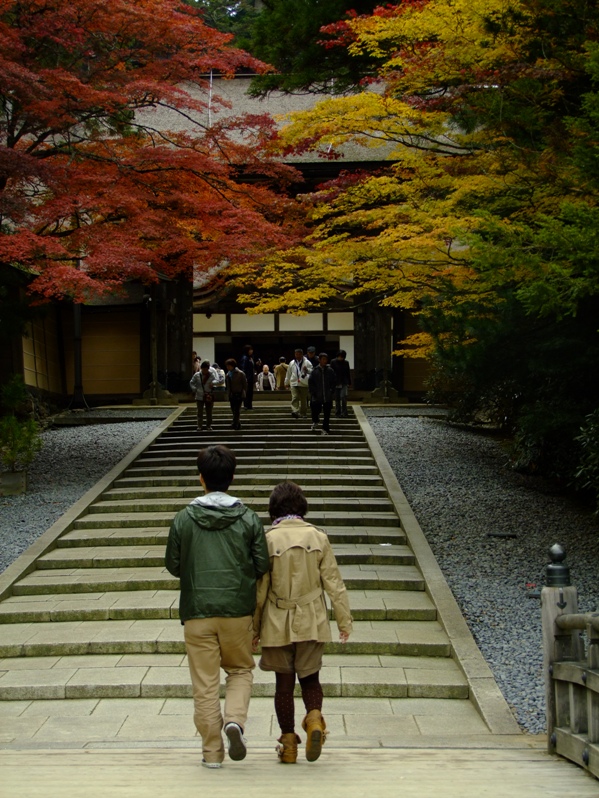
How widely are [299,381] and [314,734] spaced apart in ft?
45.5

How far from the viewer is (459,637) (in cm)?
777

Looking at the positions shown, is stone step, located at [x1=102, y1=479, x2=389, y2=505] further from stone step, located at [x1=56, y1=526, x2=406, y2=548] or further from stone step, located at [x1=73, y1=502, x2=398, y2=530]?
stone step, located at [x1=56, y1=526, x2=406, y2=548]

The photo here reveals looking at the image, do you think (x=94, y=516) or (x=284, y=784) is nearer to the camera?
(x=284, y=784)

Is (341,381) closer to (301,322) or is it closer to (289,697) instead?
(301,322)

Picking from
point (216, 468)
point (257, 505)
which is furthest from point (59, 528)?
point (216, 468)

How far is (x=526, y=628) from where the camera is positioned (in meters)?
7.93

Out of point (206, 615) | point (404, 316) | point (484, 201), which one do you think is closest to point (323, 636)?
point (206, 615)

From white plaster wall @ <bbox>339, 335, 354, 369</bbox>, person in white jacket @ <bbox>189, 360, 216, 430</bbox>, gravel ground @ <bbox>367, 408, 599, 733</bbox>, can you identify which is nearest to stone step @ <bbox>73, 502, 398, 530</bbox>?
gravel ground @ <bbox>367, 408, 599, 733</bbox>

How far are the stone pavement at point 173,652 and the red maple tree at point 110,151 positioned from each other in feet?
11.8

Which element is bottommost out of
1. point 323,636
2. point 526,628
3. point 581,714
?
point 526,628

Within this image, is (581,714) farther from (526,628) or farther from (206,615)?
(526,628)

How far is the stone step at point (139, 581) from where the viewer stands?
9375mm

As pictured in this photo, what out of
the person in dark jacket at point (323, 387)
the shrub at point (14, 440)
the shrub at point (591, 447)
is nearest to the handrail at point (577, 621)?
the shrub at point (591, 447)

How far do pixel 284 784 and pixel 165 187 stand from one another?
11.3 m
